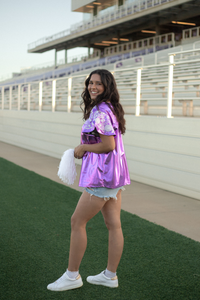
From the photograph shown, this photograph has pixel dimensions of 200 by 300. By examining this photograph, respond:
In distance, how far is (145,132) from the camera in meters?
7.58

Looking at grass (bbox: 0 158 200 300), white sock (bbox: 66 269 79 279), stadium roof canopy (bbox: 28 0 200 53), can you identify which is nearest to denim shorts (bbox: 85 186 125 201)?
white sock (bbox: 66 269 79 279)

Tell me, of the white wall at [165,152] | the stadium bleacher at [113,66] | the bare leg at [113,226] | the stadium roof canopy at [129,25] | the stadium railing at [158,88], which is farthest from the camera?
the stadium roof canopy at [129,25]

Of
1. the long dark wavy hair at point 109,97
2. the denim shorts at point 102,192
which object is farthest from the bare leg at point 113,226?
the long dark wavy hair at point 109,97

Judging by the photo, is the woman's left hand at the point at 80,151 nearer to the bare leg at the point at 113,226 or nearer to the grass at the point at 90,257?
the bare leg at the point at 113,226

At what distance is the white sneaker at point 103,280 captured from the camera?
9.98 feet

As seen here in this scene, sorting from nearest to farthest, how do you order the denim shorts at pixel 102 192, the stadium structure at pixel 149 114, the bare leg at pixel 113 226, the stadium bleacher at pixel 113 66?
the denim shorts at pixel 102 192 < the bare leg at pixel 113 226 < the stadium structure at pixel 149 114 < the stadium bleacher at pixel 113 66

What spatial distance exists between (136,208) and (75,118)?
18.6ft

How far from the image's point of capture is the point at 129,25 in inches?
1507

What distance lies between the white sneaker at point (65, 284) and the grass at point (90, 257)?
0.04 metres

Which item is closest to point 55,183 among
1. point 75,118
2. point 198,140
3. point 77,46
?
point 198,140

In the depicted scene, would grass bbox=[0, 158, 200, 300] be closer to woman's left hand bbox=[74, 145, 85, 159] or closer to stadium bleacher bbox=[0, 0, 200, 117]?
woman's left hand bbox=[74, 145, 85, 159]

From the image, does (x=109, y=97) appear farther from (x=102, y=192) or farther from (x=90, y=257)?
(x=90, y=257)

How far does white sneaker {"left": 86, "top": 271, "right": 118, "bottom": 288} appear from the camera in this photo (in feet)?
9.98

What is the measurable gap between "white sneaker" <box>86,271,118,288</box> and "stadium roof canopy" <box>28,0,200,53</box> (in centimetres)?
2884
